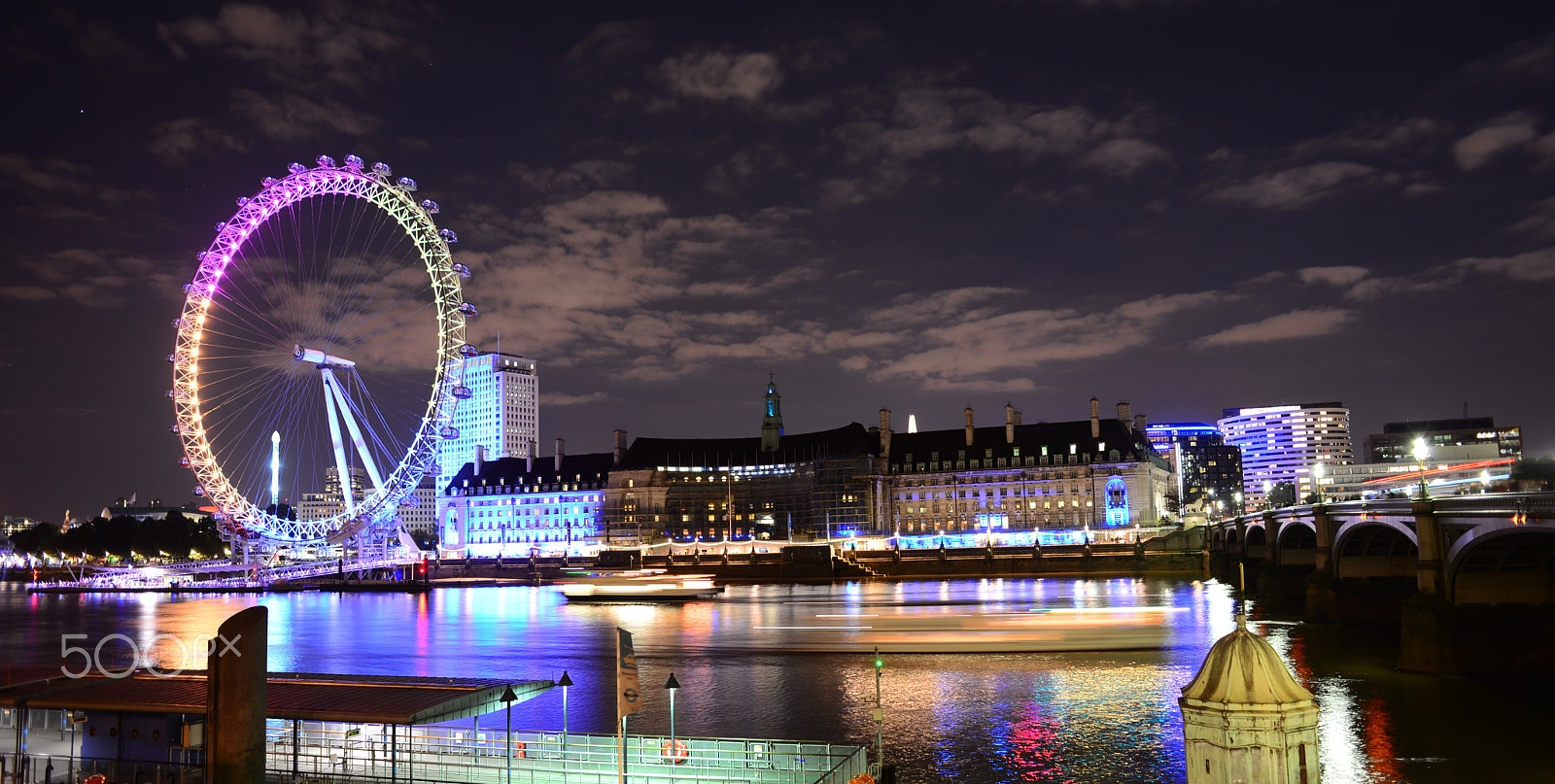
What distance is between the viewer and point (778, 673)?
169ft

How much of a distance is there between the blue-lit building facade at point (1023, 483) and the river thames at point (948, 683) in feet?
183

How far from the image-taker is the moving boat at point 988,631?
2327 inches

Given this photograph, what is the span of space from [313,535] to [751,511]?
246 ft

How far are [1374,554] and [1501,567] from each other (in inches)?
787

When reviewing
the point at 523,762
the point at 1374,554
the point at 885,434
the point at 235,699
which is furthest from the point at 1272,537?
the point at 885,434

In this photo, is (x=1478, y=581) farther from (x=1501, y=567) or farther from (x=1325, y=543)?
(x=1325, y=543)

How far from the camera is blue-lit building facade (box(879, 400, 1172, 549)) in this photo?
15125 centimetres

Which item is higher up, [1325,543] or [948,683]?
[1325,543]

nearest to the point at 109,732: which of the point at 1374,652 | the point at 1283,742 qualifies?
the point at 1283,742

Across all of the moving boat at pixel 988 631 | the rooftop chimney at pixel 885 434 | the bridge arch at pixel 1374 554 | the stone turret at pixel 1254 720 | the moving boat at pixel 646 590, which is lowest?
the moving boat at pixel 646 590

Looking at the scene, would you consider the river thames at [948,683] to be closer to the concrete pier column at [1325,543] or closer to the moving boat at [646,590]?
the concrete pier column at [1325,543]

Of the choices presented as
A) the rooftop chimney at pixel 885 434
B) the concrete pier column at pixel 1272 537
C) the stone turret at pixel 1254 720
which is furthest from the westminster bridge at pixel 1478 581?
the rooftop chimney at pixel 885 434

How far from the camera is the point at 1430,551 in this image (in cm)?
4756

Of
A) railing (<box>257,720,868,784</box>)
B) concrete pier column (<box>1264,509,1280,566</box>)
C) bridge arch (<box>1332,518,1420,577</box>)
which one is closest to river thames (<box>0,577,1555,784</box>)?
concrete pier column (<box>1264,509,1280,566</box>)
